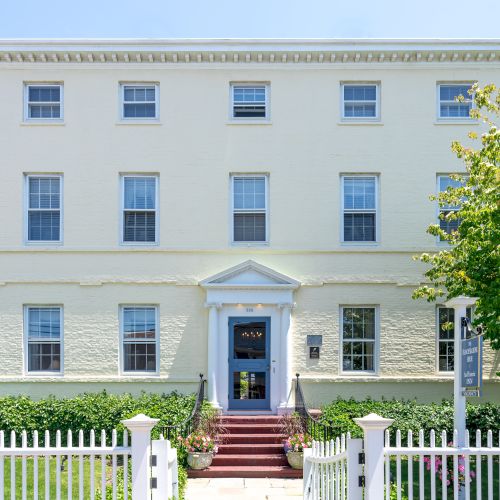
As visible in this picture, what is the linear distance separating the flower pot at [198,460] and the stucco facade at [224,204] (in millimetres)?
3151

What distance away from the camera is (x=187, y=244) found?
15.0 m

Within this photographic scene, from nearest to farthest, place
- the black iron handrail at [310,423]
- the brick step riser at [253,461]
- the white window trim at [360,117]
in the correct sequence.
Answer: the black iron handrail at [310,423] < the brick step riser at [253,461] < the white window trim at [360,117]

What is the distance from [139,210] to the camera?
1514 cm

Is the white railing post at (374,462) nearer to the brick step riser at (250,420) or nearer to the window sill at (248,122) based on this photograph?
the brick step riser at (250,420)

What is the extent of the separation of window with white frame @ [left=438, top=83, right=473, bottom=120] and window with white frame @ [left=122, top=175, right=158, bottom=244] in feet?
24.1

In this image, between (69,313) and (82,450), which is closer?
(82,450)

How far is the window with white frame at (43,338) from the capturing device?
15031 mm

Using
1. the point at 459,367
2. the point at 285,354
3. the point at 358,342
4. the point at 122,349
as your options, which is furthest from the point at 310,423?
the point at 122,349

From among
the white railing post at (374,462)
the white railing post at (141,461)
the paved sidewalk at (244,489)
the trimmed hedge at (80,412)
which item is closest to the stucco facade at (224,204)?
the trimmed hedge at (80,412)

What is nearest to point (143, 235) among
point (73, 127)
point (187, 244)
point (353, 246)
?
point (187, 244)

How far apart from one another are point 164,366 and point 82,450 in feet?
27.1

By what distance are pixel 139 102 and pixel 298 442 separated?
896 cm

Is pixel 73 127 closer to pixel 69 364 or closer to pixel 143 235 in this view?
pixel 143 235

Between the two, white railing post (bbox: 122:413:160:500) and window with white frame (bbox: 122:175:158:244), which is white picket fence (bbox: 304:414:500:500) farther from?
window with white frame (bbox: 122:175:158:244)
